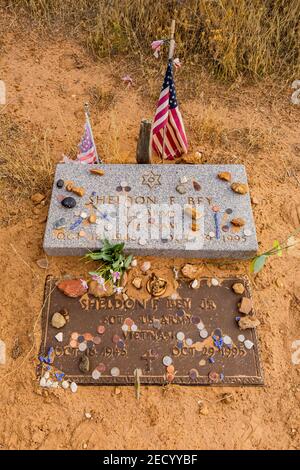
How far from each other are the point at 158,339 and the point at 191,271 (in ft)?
2.29

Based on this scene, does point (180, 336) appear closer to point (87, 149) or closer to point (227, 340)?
point (227, 340)

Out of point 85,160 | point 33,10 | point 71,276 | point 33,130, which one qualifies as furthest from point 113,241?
point 33,10

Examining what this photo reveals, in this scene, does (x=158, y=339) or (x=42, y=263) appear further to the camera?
(x=42, y=263)

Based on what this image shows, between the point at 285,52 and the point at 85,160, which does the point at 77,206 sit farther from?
the point at 285,52

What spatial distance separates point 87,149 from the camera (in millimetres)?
4172

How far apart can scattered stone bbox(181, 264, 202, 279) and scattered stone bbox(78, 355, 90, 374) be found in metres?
Result: 1.16

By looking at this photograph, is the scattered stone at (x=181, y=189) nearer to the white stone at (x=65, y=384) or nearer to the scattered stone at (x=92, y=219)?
the scattered stone at (x=92, y=219)

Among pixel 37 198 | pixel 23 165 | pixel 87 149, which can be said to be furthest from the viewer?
pixel 23 165

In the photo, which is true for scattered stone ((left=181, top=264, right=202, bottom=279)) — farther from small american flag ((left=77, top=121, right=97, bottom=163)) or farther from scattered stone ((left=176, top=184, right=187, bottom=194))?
small american flag ((left=77, top=121, right=97, bottom=163))

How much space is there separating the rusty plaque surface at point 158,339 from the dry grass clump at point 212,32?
321 centimetres

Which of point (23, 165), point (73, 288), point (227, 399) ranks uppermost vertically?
point (23, 165)

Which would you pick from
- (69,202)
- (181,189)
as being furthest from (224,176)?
(69,202)

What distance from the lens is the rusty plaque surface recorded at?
11.6 ft

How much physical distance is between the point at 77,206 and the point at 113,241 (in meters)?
0.52
